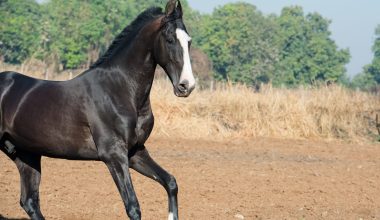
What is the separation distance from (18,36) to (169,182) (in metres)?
69.3

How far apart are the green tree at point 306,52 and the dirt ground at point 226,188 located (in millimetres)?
64196

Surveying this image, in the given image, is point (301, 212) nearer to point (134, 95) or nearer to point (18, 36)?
point (134, 95)

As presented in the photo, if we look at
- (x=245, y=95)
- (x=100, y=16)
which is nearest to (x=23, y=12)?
(x=100, y=16)

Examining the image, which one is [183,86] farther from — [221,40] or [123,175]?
[221,40]

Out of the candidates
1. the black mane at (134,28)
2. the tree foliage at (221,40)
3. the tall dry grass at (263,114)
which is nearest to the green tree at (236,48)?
the tree foliage at (221,40)

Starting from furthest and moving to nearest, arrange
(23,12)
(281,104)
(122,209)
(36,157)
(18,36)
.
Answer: (23,12), (18,36), (281,104), (122,209), (36,157)

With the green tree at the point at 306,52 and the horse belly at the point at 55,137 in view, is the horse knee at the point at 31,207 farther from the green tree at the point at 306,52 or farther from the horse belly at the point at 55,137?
the green tree at the point at 306,52

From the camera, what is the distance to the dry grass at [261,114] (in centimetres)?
2064

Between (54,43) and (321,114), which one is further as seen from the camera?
(54,43)

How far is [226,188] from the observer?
35.7 ft

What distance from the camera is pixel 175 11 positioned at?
655 centimetres

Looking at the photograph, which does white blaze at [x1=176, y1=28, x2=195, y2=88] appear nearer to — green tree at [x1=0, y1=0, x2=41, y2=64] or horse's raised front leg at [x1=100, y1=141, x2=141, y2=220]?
horse's raised front leg at [x1=100, y1=141, x2=141, y2=220]

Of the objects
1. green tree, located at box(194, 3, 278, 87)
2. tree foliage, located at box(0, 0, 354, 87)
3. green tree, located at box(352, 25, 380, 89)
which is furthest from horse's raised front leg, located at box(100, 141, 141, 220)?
green tree, located at box(352, 25, 380, 89)

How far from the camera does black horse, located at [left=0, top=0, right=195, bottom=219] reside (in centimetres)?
643
